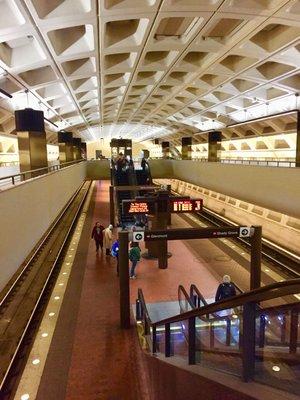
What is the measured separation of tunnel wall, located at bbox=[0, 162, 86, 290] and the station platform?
157cm

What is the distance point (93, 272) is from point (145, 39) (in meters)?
7.26

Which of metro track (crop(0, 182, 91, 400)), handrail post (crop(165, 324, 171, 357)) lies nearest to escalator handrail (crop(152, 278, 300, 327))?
handrail post (crop(165, 324, 171, 357))

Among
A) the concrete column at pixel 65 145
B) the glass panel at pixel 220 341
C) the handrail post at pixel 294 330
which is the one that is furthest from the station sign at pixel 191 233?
the concrete column at pixel 65 145

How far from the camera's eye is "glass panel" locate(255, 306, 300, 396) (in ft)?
6.16

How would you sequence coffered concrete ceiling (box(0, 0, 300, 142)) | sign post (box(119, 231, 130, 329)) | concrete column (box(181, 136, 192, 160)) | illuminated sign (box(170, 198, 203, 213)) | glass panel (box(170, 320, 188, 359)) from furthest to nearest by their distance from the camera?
1. concrete column (box(181, 136, 192, 160))
2. illuminated sign (box(170, 198, 203, 213))
3. coffered concrete ceiling (box(0, 0, 300, 142))
4. sign post (box(119, 231, 130, 329))
5. glass panel (box(170, 320, 188, 359))

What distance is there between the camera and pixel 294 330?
2217mm

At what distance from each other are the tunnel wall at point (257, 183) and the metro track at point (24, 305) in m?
8.05

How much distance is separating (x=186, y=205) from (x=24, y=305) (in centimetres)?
515

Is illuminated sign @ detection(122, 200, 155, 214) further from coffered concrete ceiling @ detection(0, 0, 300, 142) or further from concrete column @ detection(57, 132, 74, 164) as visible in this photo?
concrete column @ detection(57, 132, 74, 164)

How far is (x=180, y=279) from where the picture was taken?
31.9 ft

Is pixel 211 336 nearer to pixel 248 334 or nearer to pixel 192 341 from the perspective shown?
pixel 192 341

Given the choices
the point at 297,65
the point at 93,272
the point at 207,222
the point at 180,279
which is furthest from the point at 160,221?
the point at 207,222

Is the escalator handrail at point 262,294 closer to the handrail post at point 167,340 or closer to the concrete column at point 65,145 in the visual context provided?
the handrail post at point 167,340

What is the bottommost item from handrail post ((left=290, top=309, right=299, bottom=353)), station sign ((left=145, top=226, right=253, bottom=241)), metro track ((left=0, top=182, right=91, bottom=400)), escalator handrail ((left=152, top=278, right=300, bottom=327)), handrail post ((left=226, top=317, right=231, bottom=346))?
metro track ((left=0, top=182, right=91, bottom=400))
